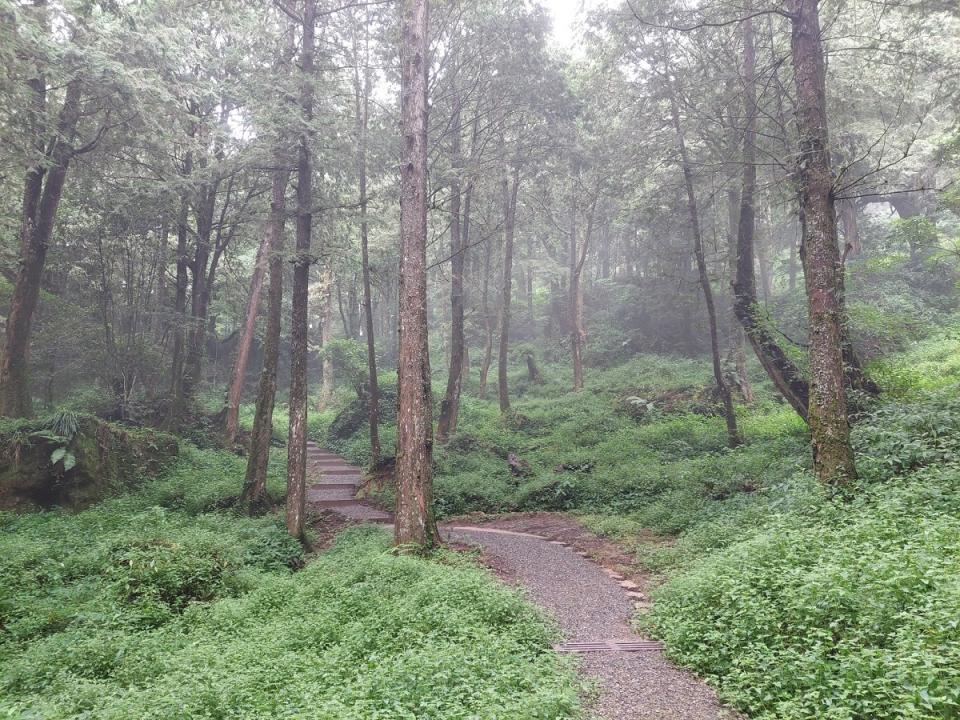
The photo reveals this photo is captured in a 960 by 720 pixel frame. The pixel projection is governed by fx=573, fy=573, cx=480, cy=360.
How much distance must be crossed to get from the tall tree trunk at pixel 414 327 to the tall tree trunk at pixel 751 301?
6402mm

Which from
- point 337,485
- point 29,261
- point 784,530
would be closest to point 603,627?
point 784,530

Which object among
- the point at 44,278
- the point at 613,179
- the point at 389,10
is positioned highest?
the point at 389,10

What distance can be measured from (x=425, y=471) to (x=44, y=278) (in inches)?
712

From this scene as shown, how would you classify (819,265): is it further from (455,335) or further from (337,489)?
(337,489)

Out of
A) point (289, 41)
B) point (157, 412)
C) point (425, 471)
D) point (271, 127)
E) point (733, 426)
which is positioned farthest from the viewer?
point (157, 412)

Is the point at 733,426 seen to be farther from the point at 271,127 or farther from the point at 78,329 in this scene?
the point at 78,329

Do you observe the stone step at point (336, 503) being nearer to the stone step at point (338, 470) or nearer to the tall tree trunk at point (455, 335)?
the stone step at point (338, 470)

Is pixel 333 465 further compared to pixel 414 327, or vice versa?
pixel 333 465

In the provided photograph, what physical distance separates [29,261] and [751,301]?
16.8m

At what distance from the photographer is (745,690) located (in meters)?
4.34

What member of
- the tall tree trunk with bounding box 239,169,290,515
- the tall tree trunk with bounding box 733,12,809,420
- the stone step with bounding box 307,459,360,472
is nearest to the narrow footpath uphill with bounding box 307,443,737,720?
the tall tree trunk with bounding box 239,169,290,515

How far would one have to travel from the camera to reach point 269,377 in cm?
1189

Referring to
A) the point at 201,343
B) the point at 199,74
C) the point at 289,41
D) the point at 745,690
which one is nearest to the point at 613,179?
the point at 289,41

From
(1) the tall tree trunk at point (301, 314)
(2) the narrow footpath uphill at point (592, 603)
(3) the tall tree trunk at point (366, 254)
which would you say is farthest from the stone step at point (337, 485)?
(1) the tall tree trunk at point (301, 314)
